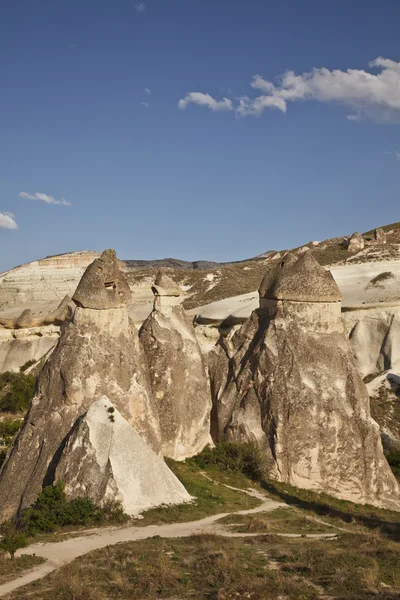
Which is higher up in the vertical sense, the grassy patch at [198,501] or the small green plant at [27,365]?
the small green plant at [27,365]

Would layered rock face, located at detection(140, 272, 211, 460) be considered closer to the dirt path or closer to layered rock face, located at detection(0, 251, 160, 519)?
layered rock face, located at detection(0, 251, 160, 519)

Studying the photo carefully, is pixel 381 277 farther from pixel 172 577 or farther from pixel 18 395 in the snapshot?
pixel 172 577

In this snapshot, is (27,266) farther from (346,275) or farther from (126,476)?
(126,476)

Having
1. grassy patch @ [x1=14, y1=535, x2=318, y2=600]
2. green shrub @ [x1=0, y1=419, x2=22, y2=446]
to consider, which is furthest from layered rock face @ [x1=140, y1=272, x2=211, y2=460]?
green shrub @ [x1=0, y1=419, x2=22, y2=446]

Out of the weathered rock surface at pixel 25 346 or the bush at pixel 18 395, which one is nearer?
the bush at pixel 18 395

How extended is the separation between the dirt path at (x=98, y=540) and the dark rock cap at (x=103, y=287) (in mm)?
5867

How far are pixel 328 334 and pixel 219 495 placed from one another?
5526 millimetres

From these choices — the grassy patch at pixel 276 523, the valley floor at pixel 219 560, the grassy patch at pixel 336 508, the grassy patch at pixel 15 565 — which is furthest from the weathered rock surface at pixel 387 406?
the grassy patch at pixel 15 565

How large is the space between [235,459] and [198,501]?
311 cm

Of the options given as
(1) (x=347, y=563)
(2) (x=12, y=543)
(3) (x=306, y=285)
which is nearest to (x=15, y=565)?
(2) (x=12, y=543)

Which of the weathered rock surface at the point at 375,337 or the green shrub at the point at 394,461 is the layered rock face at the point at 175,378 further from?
the weathered rock surface at the point at 375,337

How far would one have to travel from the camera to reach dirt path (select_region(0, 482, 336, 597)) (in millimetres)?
10172

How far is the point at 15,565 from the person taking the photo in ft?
34.3

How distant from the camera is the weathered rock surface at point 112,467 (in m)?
13.6
